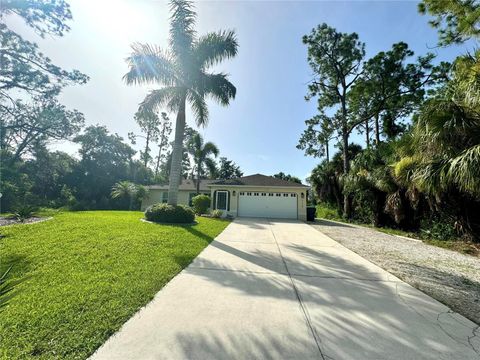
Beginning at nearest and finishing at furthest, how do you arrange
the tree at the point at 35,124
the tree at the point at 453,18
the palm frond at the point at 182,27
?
1. the tree at the point at 453,18
2. the palm frond at the point at 182,27
3. the tree at the point at 35,124

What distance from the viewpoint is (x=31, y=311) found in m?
2.65

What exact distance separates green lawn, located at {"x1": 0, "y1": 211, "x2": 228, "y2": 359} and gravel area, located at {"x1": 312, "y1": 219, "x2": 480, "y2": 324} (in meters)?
4.70

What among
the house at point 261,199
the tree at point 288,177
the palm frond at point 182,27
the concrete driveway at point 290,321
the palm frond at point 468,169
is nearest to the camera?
the concrete driveway at point 290,321

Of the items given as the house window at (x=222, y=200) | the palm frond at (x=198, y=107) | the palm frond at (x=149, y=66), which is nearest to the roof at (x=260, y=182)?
the house window at (x=222, y=200)

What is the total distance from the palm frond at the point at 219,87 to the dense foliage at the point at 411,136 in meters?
7.33

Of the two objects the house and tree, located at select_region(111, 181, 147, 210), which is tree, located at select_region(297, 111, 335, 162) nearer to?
the house

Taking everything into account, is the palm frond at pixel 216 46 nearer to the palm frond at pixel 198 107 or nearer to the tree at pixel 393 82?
the palm frond at pixel 198 107

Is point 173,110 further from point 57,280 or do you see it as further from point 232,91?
point 57,280

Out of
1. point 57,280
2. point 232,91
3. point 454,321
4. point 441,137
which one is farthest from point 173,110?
point 454,321

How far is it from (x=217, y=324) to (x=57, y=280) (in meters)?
2.92

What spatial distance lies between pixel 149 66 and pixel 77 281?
9604 mm

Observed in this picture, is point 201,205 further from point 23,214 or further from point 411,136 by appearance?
point 411,136

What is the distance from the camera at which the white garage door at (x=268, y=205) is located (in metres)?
16.7

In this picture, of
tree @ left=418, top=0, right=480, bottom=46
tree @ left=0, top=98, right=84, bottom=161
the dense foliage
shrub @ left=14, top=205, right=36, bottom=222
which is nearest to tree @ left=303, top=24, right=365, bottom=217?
the dense foliage
